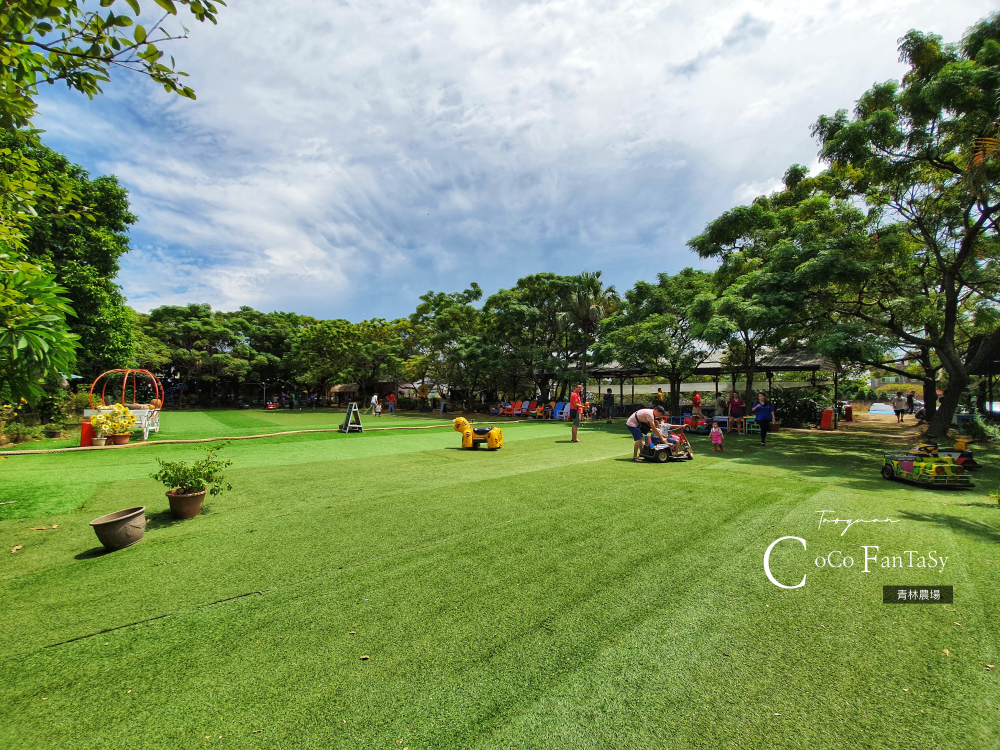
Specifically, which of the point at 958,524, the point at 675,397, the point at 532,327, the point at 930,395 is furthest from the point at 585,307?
the point at 958,524

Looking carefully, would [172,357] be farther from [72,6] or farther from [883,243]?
[883,243]

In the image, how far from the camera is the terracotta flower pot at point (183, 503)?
17.7 ft

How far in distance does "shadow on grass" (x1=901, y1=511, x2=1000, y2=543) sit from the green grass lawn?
0.14ft

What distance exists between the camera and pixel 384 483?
743 cm

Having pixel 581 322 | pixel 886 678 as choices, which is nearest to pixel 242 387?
pixel 581 322

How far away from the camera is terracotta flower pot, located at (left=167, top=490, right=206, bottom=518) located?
5391 mm

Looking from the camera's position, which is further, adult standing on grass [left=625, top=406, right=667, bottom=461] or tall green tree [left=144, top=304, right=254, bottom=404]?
tall green tree [left=144, top=304, right=254, bottom=404]

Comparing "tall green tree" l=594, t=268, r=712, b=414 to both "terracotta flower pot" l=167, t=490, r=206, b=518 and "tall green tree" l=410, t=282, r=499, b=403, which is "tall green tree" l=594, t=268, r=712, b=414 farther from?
"terracotta flower pot" l=167, t=490, r=206, b=518

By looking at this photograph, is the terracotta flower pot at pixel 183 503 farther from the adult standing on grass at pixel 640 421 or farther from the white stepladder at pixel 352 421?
the white stepladder at pixel 352 421

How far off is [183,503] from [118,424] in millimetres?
9015

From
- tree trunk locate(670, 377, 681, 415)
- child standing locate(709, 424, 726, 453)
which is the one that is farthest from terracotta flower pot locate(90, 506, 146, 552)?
tree trunk locate(670, 377, 681, 415)

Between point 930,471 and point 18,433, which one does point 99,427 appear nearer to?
point 18,433

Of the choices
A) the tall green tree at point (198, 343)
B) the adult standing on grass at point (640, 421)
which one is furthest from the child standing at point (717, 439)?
the tall green tree at point (198, 343)

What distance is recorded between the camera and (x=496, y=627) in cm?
296
